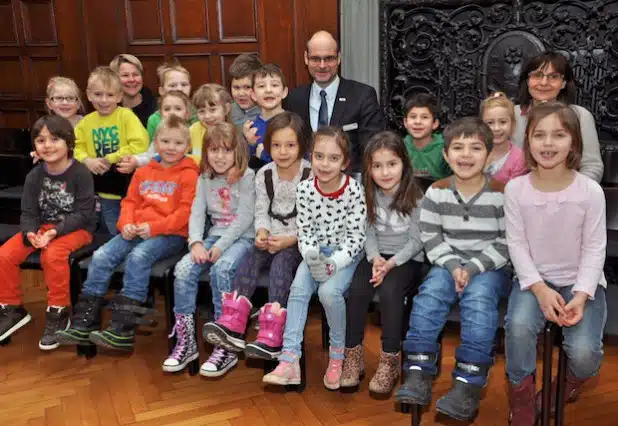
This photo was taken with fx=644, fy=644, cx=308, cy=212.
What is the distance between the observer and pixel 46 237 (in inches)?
114

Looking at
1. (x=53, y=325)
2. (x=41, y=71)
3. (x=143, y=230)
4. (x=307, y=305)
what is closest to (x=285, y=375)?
(x=307, y=305)

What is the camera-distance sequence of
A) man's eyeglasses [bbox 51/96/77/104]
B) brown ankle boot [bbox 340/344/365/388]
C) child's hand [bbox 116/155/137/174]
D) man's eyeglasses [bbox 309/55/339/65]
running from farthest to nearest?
man's eyeglasses [bbox 51/96/77/104]
man's eyeglasses [bbox 309/55/339/65]
child's hand [bbox 116/155/137/174]
brown ankle boot [bbox 340/344/365/388]

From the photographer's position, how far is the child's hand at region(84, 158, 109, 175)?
10.6 ft

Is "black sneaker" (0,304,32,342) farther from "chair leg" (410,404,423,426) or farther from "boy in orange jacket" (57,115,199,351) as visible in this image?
"chair leg" (410,404,423,426)

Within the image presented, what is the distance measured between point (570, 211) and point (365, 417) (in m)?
1.03

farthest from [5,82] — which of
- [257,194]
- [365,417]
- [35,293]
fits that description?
Result: [365,417]

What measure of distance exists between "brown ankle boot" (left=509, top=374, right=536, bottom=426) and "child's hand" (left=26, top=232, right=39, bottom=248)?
2.10 m

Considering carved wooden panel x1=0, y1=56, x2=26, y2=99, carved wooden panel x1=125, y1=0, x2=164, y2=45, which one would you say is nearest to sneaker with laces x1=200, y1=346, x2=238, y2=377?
carved wooden panel x1=125, y1=0, x2=164, y2=45

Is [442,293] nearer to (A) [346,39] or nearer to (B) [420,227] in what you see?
(B) [420,227]

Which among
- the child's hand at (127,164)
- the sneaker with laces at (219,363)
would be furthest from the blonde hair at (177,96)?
the sneaker with laces at (219,363)

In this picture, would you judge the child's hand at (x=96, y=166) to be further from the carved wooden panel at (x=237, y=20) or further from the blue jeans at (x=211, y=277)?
the carved wooden panel at (x=237, y=20)

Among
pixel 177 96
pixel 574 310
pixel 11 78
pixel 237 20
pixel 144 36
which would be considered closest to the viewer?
pixel 574 310

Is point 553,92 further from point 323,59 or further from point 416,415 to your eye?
point 416,415

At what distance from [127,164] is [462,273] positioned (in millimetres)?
1754
